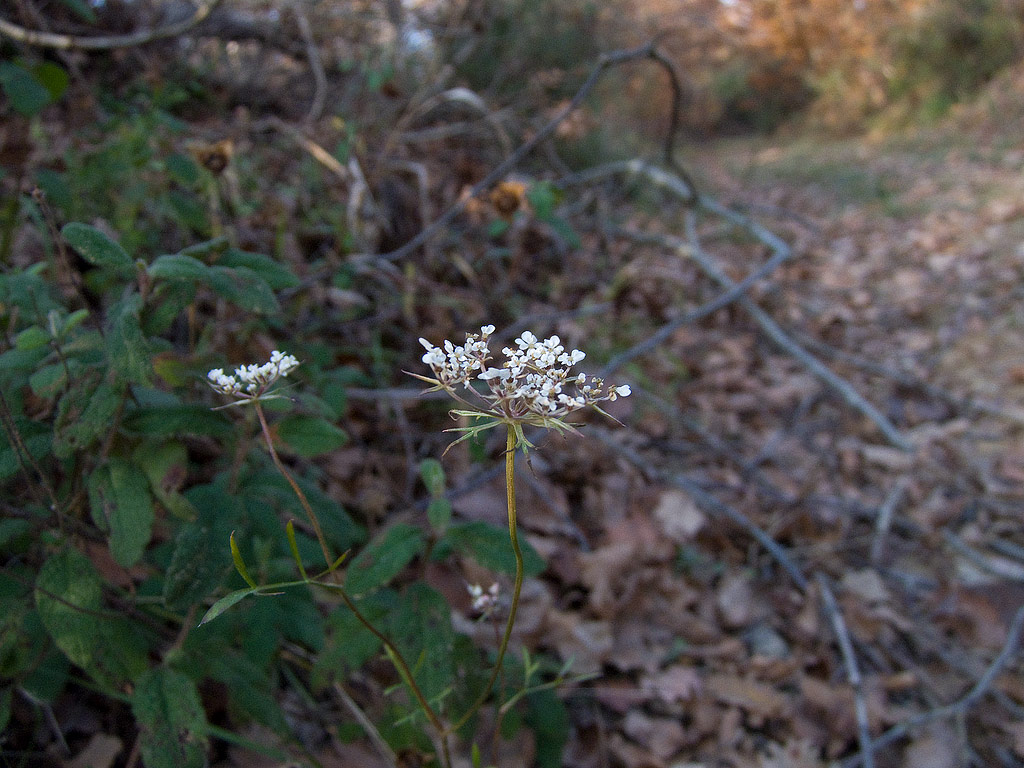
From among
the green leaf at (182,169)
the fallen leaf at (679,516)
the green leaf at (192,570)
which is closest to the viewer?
the green leaf at (192,570)

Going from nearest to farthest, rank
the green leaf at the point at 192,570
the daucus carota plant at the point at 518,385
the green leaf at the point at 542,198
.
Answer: the daucus carota plant at the point at 518,385 → the green leaf at the point at 192,570 → the green leaf at the point at 542,198

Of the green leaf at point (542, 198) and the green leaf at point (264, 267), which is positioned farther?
the green leaf at point (542, 198)

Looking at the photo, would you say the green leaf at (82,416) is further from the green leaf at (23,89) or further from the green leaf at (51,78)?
the green leaf at (51,78)

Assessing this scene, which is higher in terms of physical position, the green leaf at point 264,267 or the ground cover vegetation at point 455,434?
the green leaf at point 264,267

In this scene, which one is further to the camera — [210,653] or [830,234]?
[830,234]

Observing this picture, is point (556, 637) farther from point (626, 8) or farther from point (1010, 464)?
point (626, 8)

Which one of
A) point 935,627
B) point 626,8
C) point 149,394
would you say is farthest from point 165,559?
point 626,8

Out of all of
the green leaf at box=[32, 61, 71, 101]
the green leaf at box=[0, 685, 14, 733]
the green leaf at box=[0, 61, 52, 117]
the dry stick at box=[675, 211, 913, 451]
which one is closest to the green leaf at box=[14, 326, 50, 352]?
the green leaf at box=[0, 685, 14, 733]

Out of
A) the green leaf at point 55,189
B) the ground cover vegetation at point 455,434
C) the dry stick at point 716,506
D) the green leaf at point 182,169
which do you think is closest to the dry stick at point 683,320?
the ground cover vegetation at point 455,434
